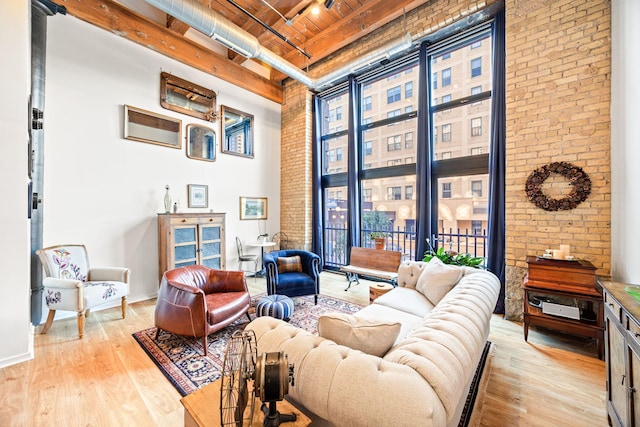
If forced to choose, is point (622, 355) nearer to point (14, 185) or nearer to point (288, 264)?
point (288, 264)

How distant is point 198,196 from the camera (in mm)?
4742

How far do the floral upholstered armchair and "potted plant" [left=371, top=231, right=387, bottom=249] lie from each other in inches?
152

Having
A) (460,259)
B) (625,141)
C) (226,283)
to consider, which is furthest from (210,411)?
(625,141)

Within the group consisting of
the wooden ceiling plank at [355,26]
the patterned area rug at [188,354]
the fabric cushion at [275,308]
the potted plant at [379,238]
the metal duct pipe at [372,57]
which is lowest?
the patterned area rug at [188,354]

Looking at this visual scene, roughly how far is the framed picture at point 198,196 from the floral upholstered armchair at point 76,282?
1.68 meters

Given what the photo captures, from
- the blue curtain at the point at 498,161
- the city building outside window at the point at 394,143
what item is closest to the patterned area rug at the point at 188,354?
the blue curtain at the point at 498,161

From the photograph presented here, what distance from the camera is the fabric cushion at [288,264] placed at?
3871mm

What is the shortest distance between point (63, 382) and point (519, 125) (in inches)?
212

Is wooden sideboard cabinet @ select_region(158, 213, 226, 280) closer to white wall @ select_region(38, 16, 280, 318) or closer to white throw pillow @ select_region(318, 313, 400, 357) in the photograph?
white wall @ select_region(38, 16, 280, 318)

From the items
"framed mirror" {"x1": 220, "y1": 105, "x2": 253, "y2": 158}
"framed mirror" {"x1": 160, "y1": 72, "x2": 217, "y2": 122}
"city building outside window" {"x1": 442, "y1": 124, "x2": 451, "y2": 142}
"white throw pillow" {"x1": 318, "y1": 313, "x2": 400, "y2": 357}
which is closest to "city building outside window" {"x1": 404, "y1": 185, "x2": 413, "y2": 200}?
"city building outside window" {"x1": 442, "y1": 124, "x2": 451, "y2": 142}

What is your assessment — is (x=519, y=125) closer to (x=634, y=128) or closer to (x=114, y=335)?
(x=634, y=128)

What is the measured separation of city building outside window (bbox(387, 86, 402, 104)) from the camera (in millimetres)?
4786

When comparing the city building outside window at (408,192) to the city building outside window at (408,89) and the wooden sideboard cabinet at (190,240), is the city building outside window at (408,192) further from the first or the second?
the wooden sideboard cabinet at (190,240)

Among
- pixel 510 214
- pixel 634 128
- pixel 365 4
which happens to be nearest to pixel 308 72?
pixel 365 4
